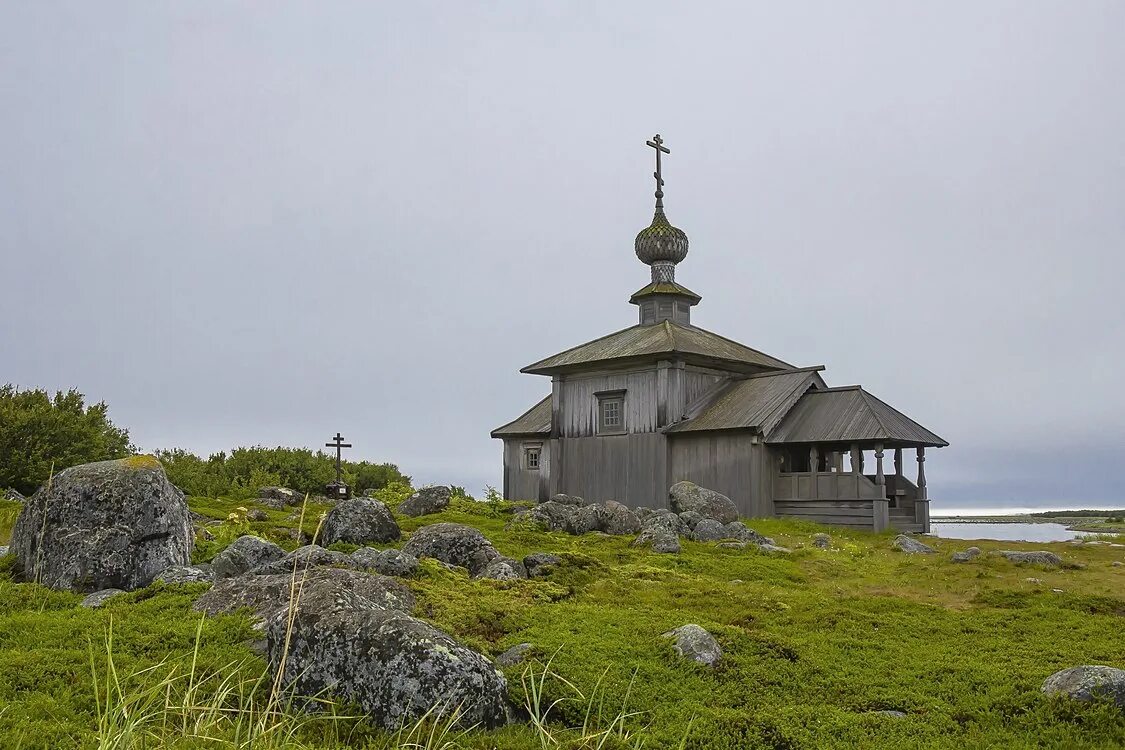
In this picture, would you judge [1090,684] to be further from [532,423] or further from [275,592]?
[532,423]

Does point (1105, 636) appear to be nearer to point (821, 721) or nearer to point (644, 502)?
point (821, 721)

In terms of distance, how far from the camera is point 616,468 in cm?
3017

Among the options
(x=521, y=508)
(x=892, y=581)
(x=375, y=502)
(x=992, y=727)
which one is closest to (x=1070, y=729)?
(x=992, y=727)

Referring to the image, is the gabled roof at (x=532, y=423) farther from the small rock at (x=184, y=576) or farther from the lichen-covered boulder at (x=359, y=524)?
the small rock at (x=184, y=576)

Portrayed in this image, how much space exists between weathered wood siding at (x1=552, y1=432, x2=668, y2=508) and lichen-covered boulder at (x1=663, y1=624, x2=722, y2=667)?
19.8 m

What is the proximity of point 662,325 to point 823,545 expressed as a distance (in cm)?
1374

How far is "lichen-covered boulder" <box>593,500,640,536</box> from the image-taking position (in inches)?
792

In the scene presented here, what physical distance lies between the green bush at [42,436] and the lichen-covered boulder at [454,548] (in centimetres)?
1377

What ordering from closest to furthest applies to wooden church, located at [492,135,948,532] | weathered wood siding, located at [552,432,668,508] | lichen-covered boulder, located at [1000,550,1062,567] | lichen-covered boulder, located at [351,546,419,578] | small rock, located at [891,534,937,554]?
lichen-covered boulder, located at [351,546,419,578]
lichen-covered boulder, located at [1000,550,1062,567]
small rock, located at [891,534,937,554]
wooden church, located at [492,135,948,532]
weathered wood siding, located at [552,432,668,508]

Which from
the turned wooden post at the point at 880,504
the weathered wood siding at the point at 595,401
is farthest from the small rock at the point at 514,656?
the weathered wood siding at the point at 595,401

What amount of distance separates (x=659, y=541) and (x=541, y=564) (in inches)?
168

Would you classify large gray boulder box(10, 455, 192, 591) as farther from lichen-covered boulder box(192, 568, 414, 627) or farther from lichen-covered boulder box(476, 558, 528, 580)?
lichen-covered boulder box(476, 558, 528, 580)

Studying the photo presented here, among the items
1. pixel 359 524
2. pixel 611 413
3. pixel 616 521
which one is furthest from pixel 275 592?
pixel 611 413

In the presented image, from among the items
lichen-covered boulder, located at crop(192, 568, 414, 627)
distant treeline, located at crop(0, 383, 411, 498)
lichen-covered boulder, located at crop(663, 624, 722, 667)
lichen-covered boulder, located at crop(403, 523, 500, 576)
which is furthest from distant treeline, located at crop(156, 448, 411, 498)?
lichen-covered boulder, located at crop(663, 624, 722, 667)
